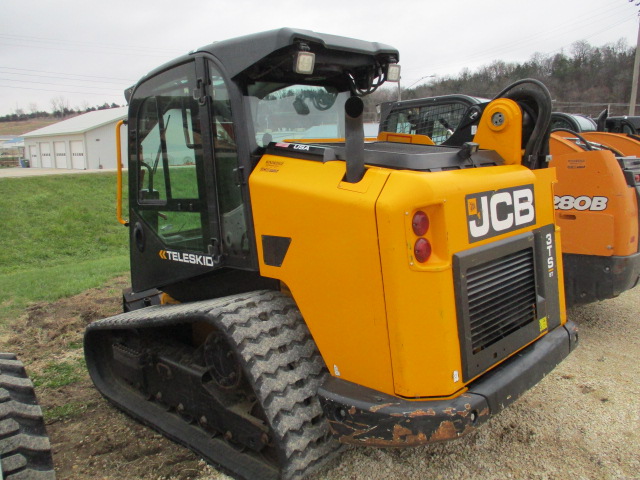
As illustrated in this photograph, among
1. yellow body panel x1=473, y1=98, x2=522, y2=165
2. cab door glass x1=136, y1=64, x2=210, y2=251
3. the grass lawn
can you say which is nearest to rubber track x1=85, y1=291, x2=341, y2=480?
cab door glass x1=136, y1=64, x2=210, y2=251

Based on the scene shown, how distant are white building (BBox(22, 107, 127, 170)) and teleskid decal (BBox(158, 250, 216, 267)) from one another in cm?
3739

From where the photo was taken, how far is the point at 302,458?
2.46 meters

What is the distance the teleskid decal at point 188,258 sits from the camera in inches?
120

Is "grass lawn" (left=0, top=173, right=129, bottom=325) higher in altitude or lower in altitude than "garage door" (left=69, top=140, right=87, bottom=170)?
lower

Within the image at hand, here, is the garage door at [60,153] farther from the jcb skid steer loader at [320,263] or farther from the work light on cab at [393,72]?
the work light on cab at [393,72]

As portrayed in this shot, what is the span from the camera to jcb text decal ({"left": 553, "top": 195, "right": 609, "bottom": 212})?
4.60 m

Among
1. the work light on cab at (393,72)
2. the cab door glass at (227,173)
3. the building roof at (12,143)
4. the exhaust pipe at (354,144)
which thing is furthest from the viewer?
the building roof at (12,143)

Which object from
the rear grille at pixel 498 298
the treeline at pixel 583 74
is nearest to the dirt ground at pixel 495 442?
the rear grille at pixel 498 298

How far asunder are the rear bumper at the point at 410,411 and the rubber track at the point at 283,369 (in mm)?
127

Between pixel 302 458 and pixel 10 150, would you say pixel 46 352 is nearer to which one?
pixel 302 458

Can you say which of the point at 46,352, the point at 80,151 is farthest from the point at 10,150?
the point at 46,352

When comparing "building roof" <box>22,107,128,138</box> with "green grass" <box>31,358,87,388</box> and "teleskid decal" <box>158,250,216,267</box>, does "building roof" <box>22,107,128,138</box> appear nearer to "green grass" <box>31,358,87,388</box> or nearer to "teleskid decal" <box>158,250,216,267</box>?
"green grass" <box>31,358,87,388</box>

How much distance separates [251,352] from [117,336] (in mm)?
1669

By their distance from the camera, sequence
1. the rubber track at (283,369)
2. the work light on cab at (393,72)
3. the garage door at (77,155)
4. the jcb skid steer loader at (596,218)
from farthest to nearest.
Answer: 1. the garage door at (77,155)
2. the jcb skid steer loader at (596,218)
3. the work light on cab at (393,72)
4. the rubber track at (283,369)
